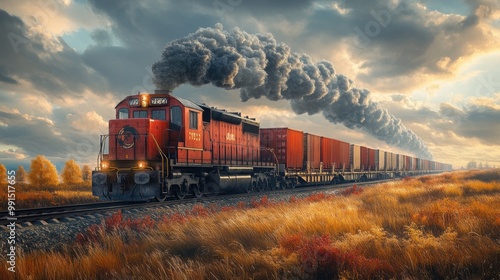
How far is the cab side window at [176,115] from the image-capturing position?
1697 cm

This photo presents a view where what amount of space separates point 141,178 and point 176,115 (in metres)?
3.24

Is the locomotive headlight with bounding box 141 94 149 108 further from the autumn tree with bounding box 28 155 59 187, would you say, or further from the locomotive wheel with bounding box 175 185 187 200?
the autumn tree with bounding box 28 155 59 187

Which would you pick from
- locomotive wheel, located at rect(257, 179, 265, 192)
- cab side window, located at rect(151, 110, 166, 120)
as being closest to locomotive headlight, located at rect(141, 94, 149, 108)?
cab side window, located at rect(151, 110, 166, 120)

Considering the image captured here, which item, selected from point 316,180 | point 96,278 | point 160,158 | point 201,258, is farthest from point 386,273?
point 316,180

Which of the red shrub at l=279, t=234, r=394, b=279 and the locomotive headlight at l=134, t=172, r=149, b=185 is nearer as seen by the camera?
the red shrub at l=279, t=234, r=394, b=279

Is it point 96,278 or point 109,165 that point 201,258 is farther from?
point 109,165

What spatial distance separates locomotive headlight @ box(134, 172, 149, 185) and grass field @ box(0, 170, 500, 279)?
14.7ft

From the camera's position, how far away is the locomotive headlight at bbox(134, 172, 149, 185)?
598 inches

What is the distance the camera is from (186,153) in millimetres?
17281

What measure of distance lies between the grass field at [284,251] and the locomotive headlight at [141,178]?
448 centimetres

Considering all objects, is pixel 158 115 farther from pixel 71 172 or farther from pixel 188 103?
pixel 71 172

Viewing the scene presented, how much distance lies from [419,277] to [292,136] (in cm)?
2141

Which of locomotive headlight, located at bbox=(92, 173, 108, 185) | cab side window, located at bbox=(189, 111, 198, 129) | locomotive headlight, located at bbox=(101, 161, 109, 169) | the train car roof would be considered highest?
the train car roof

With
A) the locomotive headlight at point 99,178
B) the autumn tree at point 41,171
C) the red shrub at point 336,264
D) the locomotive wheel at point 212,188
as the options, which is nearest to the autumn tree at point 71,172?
the autumn tree at point 41,171
